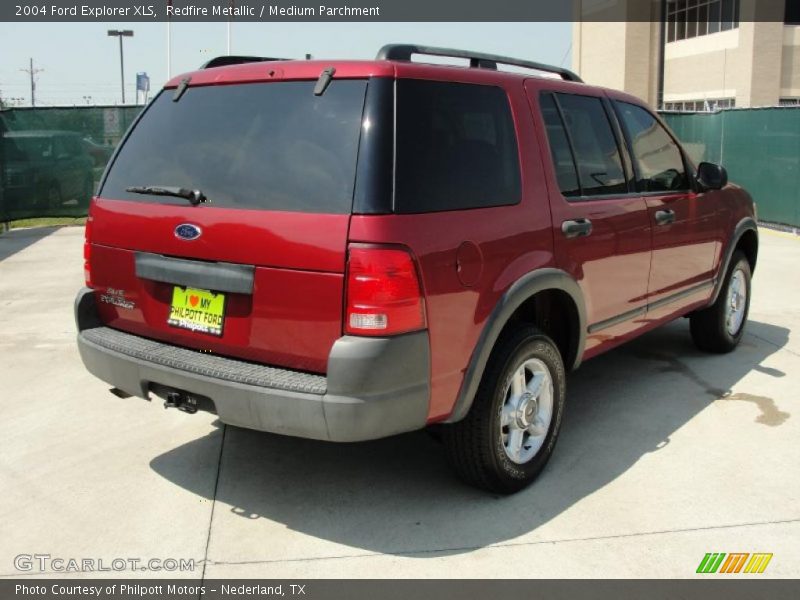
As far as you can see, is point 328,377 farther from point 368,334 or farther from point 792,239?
point 792,239

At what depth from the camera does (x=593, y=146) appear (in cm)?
440

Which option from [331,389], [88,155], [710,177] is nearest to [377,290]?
[331,389]

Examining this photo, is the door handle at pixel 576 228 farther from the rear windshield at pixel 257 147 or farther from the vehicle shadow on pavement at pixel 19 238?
the vehicle shadow on pavement at pixel 19 238

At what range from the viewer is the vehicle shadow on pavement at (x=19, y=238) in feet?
38.4

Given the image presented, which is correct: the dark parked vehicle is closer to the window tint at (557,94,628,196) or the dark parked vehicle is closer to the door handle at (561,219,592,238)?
the window tint at (557,94,628,196)

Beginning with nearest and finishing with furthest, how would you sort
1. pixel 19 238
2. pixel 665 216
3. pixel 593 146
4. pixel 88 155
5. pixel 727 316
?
1. pixel 593 146
2. pixel 665 216
3. pixel 727 316
4. pixel 19 238
5. pixel 88 155

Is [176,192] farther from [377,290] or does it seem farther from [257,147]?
[377,290]

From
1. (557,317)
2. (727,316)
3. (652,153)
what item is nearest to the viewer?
(557,317)

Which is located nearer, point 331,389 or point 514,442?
point 331,389

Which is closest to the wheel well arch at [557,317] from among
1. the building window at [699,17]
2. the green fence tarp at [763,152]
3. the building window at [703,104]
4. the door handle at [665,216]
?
the door handle at [665,216]

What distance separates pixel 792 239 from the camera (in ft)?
41.6

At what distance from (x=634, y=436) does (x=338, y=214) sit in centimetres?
241

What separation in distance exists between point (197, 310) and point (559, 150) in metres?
1.95
